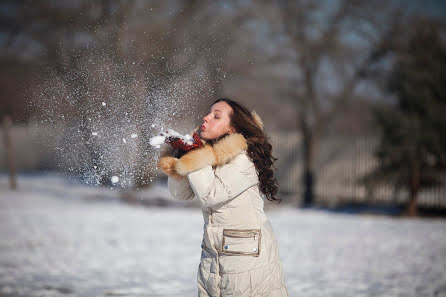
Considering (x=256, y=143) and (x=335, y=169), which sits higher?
(x=335, y=169)

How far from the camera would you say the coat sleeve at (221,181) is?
9.13 feet

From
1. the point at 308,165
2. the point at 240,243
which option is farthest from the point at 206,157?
the point at 308,165

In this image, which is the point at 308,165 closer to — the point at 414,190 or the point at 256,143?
the point at 414,190

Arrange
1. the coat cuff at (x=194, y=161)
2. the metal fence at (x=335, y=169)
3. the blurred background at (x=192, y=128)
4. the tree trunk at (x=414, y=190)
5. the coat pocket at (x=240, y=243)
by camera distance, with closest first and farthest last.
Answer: the coat cuff at (x=194, y=161) → the coat pocket at (x=240, y=243) → the blurred background at (x=192, y=128) → the tree trunk at (x=414, y=190) → the metal fence at (x=335, y=169)

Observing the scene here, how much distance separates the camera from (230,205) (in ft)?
9.70

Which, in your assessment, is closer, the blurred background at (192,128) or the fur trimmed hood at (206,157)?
the fur trimmed hood at (206,157)

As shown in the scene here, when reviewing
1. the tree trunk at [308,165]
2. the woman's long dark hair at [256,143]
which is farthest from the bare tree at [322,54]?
the woman's long dark hair at [256,143]

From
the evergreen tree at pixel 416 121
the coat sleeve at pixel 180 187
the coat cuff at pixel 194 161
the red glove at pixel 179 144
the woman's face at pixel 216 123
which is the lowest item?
the coat sleeve at pixel 180 187

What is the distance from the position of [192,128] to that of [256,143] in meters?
1.46

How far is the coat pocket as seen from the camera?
288cm

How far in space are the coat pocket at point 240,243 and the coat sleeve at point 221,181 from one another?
20cm

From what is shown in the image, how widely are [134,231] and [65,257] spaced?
271 cm

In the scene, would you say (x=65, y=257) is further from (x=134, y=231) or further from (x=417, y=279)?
(x=417, y=279)

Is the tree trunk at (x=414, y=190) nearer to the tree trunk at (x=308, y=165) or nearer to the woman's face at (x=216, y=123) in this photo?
the tree trunk at (x=308, y=165)
